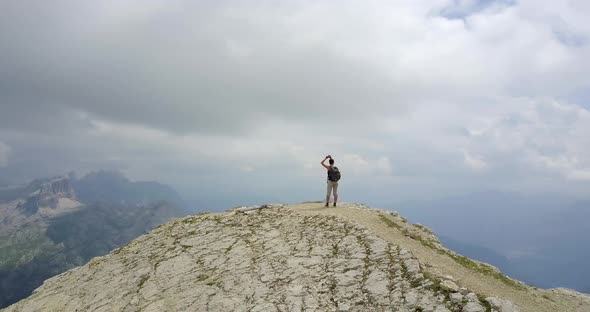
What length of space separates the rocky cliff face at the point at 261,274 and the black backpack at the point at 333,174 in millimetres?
3915

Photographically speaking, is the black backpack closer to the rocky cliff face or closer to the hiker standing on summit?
Result: the hiker standing on summit

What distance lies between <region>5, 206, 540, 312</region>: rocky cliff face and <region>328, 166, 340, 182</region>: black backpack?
3.91 metres

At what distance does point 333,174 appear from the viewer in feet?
111

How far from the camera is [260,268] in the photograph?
26.3 metres

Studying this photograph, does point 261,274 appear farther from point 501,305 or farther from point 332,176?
point 501,305

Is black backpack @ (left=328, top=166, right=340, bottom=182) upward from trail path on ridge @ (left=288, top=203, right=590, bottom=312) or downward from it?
upward

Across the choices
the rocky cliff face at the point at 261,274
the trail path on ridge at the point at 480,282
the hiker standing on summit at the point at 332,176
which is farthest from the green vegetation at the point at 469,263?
the hiker standing on summit at the point at 332,176

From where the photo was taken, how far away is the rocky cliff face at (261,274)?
2134 cm

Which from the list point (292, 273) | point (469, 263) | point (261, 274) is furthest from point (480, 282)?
point (261, 274)

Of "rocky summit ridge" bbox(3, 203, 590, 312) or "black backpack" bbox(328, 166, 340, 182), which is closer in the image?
"rocky summit ridge" bbox(3, 203, 590, 312)

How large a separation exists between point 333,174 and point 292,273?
461 inches

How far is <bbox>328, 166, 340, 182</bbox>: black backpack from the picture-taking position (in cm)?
3397

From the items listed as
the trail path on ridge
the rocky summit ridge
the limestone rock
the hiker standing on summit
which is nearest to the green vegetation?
the rocky summit ridge

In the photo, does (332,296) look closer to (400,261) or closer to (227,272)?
(400,261)
